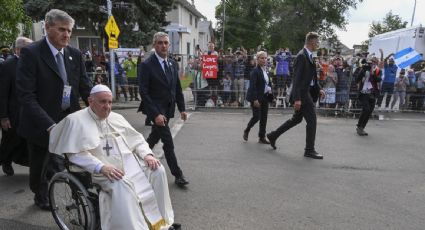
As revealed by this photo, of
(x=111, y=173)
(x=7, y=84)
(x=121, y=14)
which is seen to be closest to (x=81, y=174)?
(x=111, y=173)

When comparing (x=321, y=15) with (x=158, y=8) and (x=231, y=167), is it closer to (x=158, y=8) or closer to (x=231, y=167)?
(x=158, y=8)

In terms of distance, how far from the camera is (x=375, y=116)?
10.7 meters

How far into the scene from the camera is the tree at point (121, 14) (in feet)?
62.3

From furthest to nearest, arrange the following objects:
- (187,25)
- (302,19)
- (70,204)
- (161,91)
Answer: (302,19), (187,25), (161,91), (70,204)

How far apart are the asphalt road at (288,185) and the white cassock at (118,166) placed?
0.85m

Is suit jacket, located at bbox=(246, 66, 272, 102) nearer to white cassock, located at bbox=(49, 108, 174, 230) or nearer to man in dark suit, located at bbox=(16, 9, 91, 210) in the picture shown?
man in dark suit, located at bbox=(16, 9, 91, 210)

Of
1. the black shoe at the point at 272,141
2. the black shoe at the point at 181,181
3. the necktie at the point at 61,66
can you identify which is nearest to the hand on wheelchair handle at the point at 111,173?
the necktie at the point at 61,66

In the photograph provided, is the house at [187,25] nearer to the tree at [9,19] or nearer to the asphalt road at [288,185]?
the tree at [9,19]

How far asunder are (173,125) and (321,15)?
3799 centimetres

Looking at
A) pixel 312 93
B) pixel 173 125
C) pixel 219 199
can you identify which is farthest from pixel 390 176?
pixel 173 125

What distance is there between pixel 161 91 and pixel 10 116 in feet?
6.83

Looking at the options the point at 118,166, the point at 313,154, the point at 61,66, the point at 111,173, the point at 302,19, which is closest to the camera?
the point at 111,173

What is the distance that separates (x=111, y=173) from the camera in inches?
118

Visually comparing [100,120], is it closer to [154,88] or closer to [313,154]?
[154,88]
